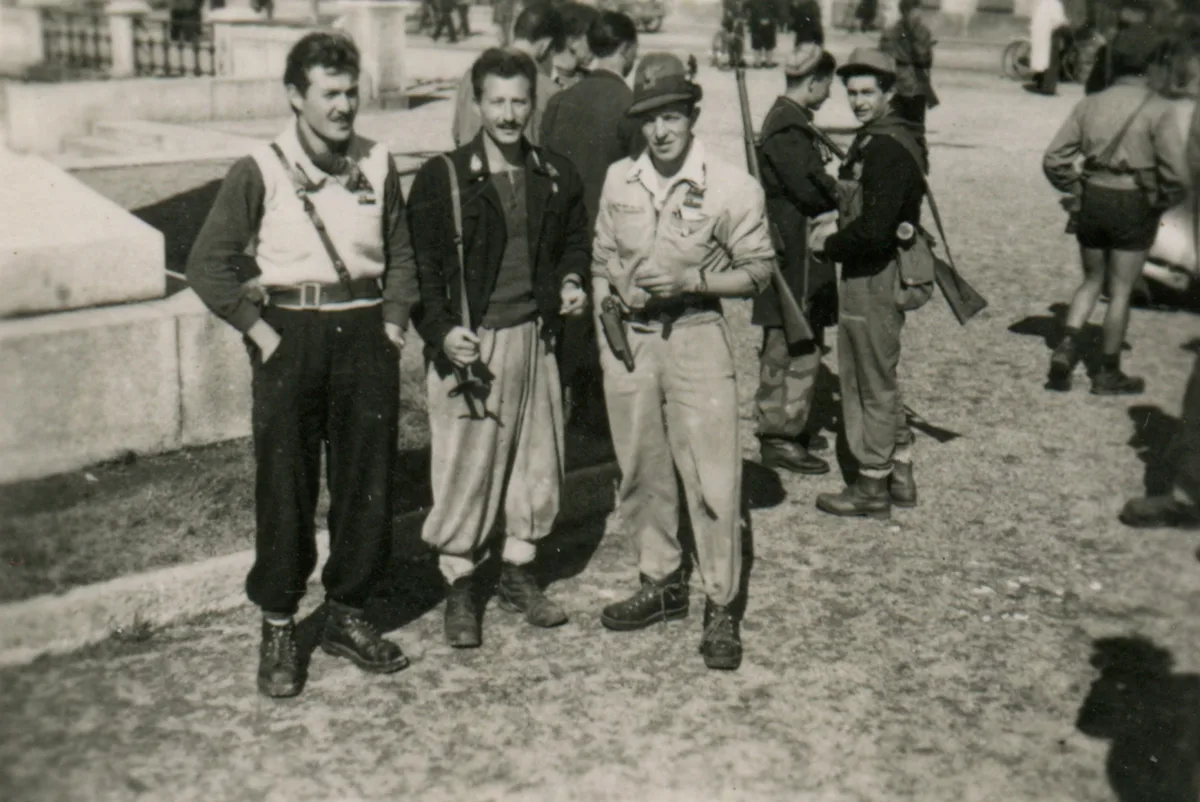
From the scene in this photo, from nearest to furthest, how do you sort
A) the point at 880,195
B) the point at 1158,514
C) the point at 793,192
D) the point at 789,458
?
the point at 880,195, the point at 1158,514, the point at 793,192, the point at 789,458

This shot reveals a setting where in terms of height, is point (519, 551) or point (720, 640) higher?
point (519, 551)

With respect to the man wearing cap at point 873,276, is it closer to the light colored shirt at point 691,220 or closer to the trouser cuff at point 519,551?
the light colored shirt at point 691,220

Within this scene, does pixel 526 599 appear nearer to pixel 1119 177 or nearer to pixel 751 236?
pixel 751 236

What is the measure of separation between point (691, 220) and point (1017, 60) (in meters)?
24.3

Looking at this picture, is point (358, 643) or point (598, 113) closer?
point (358, 643)

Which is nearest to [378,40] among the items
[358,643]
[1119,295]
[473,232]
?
[1119,295]

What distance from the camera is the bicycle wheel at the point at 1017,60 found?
2708cm

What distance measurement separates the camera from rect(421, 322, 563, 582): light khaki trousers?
507cm

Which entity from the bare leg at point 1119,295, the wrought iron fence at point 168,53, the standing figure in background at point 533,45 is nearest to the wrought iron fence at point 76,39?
the wrought iron fence at point 168,53

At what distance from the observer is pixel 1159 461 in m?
7.40

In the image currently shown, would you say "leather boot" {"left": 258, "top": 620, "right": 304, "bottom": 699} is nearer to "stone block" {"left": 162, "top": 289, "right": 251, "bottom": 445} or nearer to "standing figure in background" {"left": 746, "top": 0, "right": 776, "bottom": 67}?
"stone block" {"left": 162, "top": 289, "right": 251, "bottom": 445}

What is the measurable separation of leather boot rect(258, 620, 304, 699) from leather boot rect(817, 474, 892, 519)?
269 cm

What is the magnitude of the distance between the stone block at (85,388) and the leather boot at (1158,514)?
4.23 metres

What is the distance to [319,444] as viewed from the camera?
15.8 feet
